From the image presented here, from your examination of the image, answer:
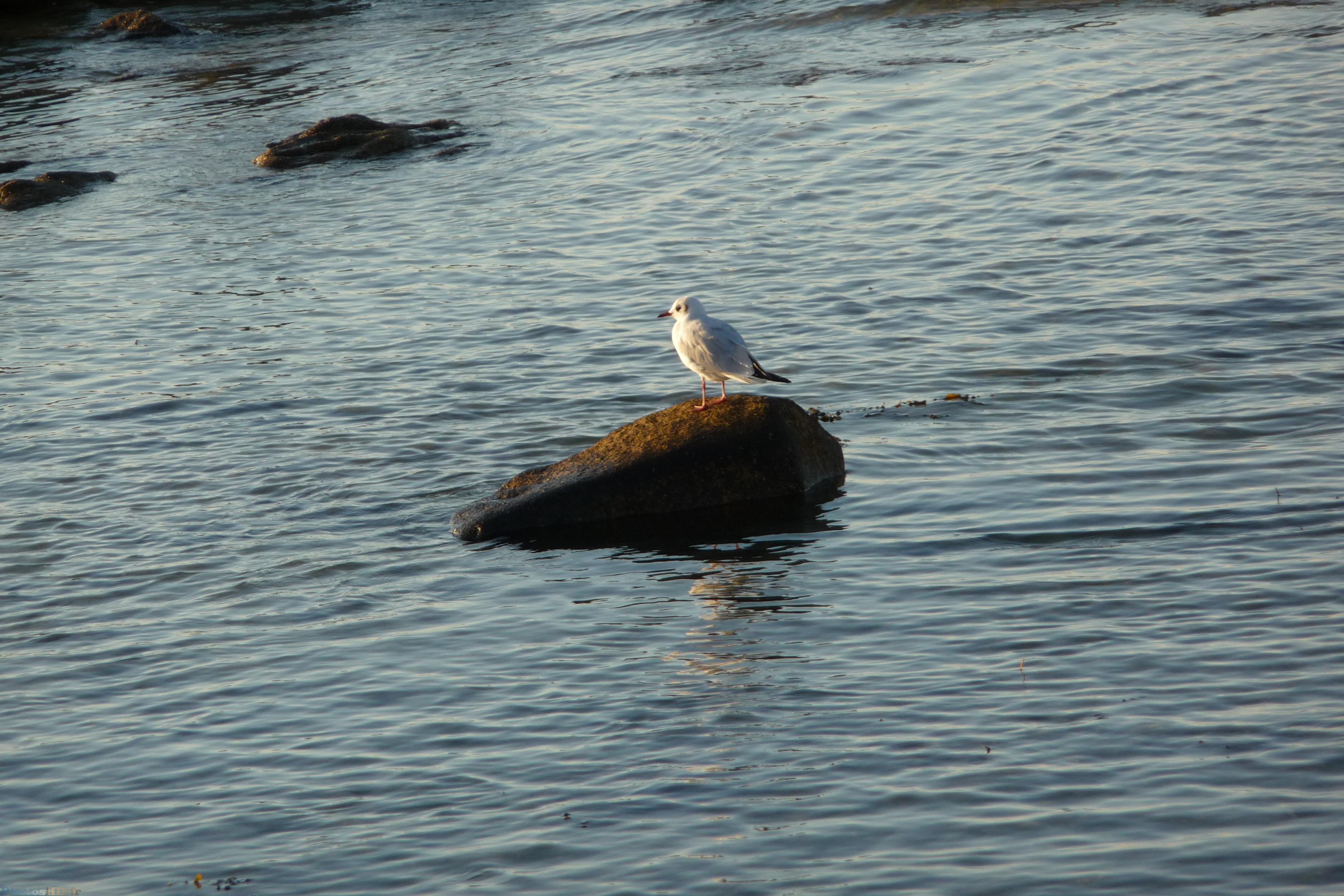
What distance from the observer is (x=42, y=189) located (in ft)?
72.0

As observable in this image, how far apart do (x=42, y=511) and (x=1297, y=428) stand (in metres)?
9.48

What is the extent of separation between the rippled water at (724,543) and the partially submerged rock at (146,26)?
618 inches

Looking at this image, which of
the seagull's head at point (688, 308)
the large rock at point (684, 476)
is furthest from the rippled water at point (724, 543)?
the seagull's head at point (688, 308)

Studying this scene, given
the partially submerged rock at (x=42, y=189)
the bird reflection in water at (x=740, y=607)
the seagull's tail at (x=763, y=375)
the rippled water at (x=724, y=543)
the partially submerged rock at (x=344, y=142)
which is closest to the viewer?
the rippled water at (x=724, y=543)

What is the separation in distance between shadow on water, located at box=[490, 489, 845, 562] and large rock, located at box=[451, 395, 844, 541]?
0.05 metres

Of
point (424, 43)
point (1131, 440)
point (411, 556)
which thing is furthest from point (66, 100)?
point (1131, 440)

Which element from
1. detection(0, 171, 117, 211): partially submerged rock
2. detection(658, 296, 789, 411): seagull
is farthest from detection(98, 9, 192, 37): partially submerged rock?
detection(658, 296, 789, 411): seagull

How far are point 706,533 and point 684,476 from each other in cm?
45

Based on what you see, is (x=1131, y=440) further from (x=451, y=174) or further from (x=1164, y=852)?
(x=451, y=174)

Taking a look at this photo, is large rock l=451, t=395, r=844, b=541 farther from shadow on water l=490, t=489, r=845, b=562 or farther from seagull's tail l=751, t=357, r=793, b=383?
seagull's tail l=751, t=357, r=793, b=383

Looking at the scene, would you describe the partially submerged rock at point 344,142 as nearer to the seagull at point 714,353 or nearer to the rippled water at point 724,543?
the rippled water at point 724,543

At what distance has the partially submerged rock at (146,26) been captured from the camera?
3628cm

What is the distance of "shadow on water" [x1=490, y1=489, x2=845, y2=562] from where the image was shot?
364 inches

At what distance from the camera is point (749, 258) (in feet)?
52.2
